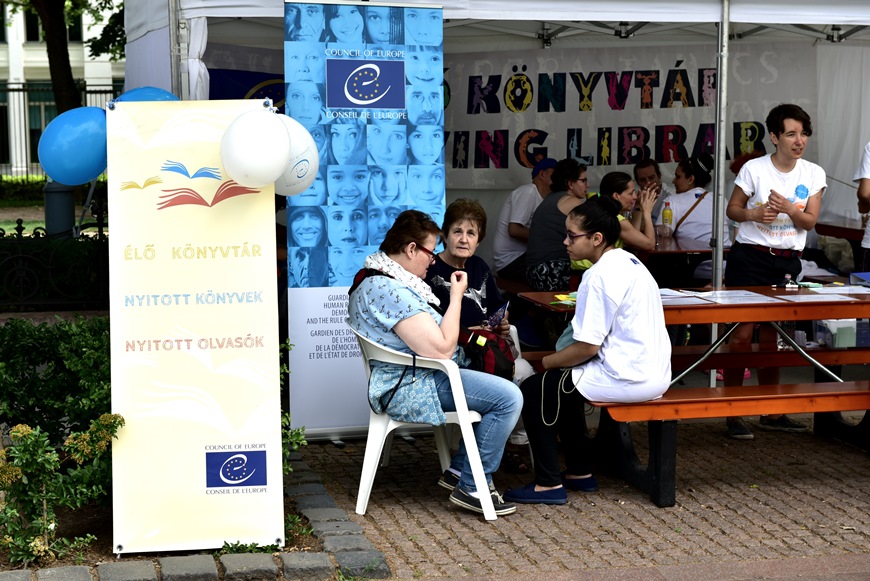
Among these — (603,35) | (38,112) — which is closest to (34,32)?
(38,112)

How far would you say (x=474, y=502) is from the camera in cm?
513

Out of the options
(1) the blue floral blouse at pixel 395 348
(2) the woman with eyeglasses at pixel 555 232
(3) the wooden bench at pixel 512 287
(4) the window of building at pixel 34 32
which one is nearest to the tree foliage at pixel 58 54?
(3) the wooden bench at pixel 512 287

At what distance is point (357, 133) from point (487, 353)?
1645 mm

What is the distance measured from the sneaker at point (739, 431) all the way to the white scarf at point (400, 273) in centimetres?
239

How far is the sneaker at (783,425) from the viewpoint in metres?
6.83

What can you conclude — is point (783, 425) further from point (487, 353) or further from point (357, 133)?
point (357, 133)

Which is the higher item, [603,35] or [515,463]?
[603,35]

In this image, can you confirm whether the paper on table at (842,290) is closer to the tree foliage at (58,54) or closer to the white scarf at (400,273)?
the white scarf at (400,273)

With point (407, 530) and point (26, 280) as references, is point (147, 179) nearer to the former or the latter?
point (407, 530)

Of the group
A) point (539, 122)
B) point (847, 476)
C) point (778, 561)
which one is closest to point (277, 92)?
point (539, 122)

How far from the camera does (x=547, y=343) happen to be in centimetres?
801

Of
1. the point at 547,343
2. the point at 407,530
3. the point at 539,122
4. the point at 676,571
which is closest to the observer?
the point at 676,571

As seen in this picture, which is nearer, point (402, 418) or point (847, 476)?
point (402, 418)

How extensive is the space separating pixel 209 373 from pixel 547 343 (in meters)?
3.82
